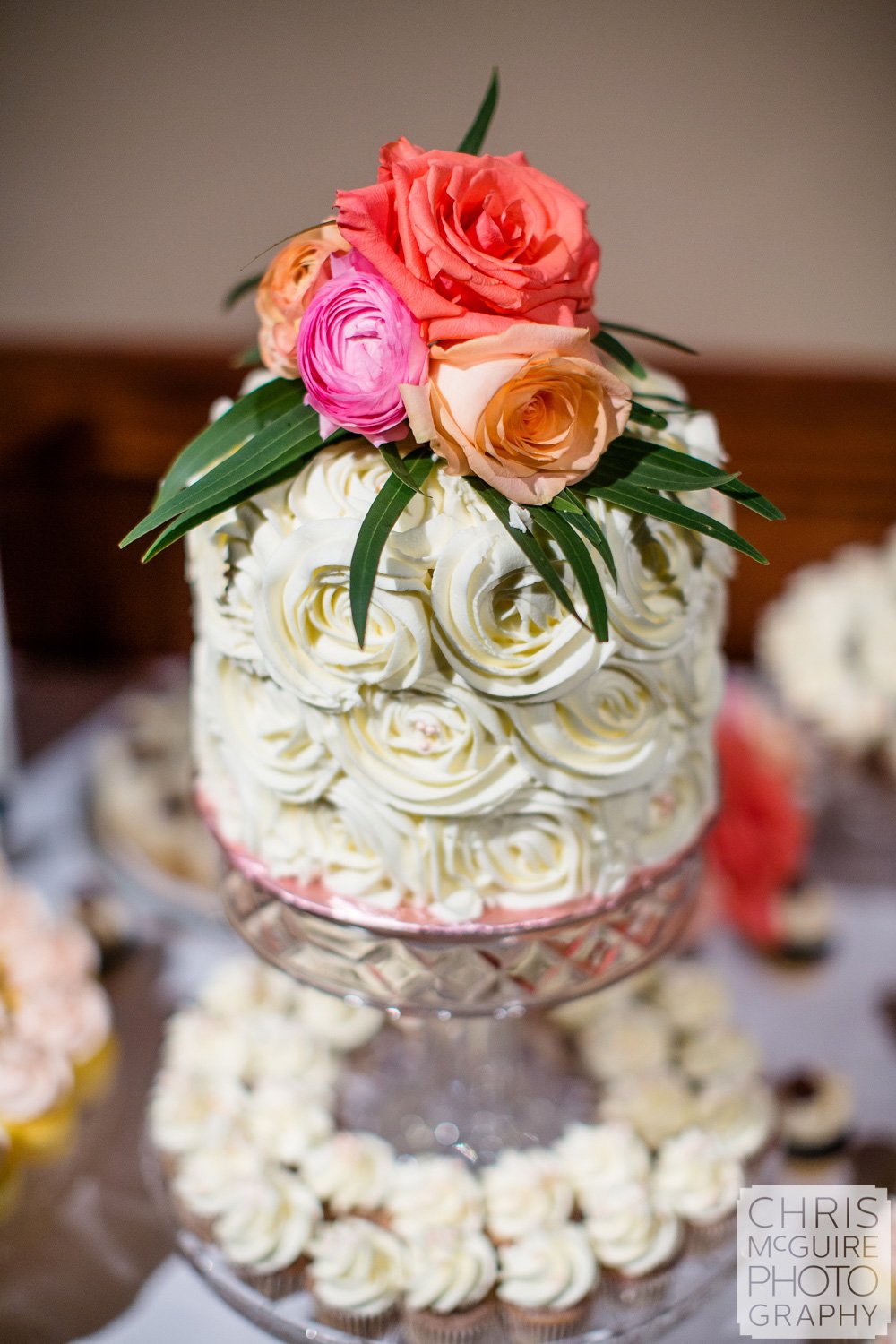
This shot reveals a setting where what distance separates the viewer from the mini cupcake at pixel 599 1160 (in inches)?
36.1

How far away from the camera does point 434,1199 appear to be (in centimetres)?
89

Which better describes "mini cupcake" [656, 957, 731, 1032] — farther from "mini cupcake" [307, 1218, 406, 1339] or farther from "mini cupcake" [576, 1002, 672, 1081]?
"mini cupcake" [307, 1218, 406, 1339]

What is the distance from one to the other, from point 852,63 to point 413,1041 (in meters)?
1.23

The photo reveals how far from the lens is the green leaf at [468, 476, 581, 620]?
59cm

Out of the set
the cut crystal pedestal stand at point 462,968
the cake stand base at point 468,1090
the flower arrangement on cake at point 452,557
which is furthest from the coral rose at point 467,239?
the cake stand base at point 468,1090

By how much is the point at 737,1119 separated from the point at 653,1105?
8cm

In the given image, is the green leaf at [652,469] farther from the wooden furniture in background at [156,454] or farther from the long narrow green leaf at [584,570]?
the wooden furniture in background at [156,454]

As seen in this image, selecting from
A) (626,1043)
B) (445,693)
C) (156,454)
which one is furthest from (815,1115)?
(156,454)

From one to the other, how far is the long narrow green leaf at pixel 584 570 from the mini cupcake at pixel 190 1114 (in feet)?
2.15

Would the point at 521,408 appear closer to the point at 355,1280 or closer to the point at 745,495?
the point at 745,495

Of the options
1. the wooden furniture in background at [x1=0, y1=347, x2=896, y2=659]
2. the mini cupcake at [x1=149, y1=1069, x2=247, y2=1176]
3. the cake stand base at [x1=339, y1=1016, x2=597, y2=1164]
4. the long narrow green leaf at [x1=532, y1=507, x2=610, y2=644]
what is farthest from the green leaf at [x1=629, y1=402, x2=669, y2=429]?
the wooden furniture in background at [x1=0, y1=347, x2=896, y2=659]

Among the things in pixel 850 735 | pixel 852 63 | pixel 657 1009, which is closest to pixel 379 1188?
pixel 657 1009

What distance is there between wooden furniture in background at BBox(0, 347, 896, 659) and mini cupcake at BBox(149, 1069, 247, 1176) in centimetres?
112

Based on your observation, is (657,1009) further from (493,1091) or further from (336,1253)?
(336,1253)
